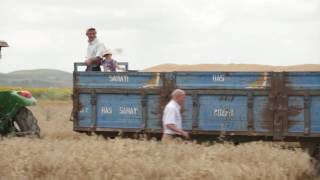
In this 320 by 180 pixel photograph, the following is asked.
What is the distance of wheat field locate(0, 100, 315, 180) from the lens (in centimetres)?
859

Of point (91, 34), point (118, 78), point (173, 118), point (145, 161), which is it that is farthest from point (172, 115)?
point (91, 34)

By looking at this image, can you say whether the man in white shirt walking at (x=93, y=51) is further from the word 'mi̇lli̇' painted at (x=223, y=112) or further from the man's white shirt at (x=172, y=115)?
the man's white shirt at (x=172, y=115)

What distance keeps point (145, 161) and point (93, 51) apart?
5945 mm

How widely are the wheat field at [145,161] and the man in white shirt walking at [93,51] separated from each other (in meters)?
4.16

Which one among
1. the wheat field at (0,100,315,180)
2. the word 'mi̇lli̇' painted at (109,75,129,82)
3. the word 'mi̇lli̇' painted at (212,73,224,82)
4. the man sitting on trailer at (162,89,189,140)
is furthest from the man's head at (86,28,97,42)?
the wheat field at (0,100,315,180)

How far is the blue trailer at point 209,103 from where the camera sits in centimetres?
1216

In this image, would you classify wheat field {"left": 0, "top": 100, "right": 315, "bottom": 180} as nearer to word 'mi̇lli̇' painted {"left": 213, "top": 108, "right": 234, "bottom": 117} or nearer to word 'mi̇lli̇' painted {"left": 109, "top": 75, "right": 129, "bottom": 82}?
word 'mi̇lli̇' painted {"left": 213, "top": 108, "right": 234, "bottom": 117}

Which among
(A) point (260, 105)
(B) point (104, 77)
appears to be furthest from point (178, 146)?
(B) point (104, 77)

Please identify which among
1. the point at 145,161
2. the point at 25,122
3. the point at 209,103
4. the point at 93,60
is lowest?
the point at 145,161

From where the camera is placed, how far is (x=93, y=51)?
14555mm

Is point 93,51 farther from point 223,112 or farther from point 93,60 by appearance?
point 223,112

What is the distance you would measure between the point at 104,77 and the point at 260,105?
2986 mm

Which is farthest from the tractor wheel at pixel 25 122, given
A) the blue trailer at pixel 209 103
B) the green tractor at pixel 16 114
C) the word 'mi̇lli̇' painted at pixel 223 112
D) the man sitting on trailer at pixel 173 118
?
the man sitting on trailer at pixel 173 118

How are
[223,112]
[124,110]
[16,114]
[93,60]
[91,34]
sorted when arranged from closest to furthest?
[223,112] → [124,110] → [93,60] → [16,114] → [91,34]
